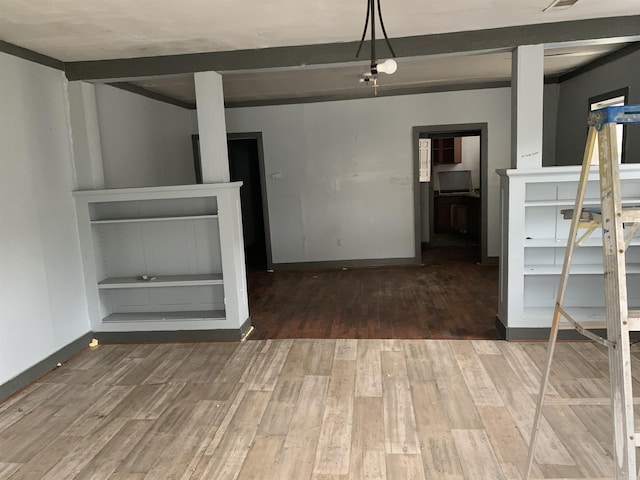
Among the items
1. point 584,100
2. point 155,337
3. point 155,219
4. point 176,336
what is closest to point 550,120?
point 584,100

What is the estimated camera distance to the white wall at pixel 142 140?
15.5ft

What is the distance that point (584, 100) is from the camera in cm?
551

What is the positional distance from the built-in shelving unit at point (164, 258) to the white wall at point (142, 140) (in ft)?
2.32

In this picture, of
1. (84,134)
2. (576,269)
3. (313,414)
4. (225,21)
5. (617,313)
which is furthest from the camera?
(84,134)

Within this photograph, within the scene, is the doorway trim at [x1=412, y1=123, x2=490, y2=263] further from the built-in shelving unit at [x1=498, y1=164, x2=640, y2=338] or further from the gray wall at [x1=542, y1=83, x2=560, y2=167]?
the built-in shelving unit at [x1=498, y1=164, x2=640, y2=338]

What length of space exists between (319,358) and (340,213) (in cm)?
350

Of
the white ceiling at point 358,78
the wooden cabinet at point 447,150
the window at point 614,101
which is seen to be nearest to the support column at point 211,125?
the white ceiling at point 358,78

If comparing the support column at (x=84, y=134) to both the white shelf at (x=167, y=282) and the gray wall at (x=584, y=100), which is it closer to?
the white shelf at (x=167, y=282)

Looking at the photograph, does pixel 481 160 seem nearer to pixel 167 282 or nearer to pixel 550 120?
pixel 550 120

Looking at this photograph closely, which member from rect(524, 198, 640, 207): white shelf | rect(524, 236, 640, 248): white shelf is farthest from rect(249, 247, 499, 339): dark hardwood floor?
rect(524, 198, 640, 207): white shelf

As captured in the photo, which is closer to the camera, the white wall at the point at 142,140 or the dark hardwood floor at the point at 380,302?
the dark hardwood floor at the point at 380,302

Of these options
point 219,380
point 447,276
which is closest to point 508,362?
point 219,380

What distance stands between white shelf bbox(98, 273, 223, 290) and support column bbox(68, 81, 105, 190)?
0.91 meters

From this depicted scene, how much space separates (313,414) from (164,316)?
2.11 meters
